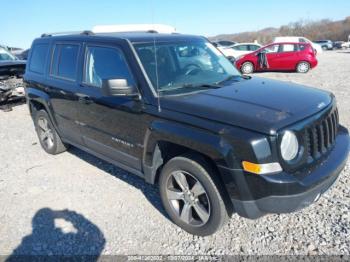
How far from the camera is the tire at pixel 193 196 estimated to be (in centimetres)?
285

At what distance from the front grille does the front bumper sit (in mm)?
150

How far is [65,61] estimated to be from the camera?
14.8 ft

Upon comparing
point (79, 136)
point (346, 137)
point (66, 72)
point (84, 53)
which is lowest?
point (79, 136)

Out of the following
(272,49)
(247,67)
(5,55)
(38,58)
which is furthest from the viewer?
(247,67)

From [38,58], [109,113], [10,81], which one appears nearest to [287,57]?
[10,81]

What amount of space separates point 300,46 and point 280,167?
601 inches

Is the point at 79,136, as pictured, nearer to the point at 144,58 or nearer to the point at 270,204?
the point at 144,58

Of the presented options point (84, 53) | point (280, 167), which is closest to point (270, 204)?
point (280, 167)

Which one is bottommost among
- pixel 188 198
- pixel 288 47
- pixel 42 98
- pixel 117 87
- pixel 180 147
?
pixel 188 198

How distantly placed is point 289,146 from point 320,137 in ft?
1.67

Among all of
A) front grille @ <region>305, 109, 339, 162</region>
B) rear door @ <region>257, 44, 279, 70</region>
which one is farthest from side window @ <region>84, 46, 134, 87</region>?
rear door @ <region>257, 44, 279, 70</region>

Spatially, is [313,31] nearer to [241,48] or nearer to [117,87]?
[241,48]

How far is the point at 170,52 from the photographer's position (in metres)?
3.83

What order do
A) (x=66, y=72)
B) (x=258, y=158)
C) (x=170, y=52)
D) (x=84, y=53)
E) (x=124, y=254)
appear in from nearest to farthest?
(x=258, y=158)
(x=124, y=254)
(x=170, y=52)
(x=84, y=53)
(x=66, y=72)
